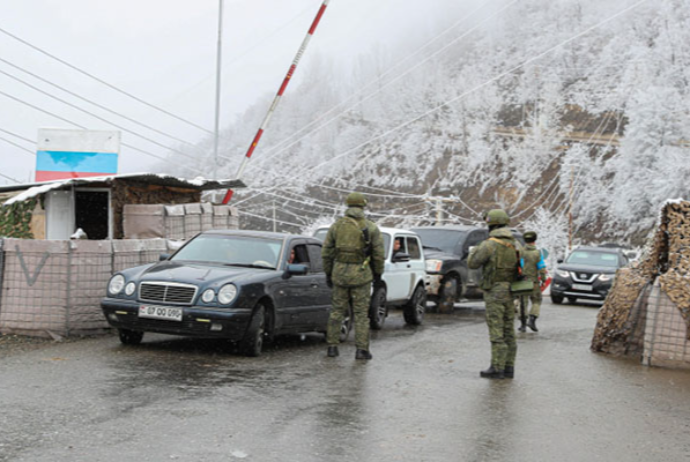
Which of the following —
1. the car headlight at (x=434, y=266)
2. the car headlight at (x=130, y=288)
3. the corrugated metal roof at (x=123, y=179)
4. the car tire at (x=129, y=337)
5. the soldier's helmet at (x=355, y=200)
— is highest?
the corrugated metal roof at (x=123, y=179)

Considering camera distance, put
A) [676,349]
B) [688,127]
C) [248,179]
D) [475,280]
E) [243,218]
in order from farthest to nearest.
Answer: [248,179]
[243,218]
[688,127]
[475,280]
[676,349]

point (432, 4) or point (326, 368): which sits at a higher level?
point (432, 4)

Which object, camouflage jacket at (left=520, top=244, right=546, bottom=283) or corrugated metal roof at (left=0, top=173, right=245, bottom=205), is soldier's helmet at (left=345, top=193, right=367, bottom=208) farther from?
corrugated metal roof at (left=0, top=173, right=245, bottom=205)

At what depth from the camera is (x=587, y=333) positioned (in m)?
15.8

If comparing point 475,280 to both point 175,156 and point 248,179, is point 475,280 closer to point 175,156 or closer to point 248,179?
point 248,179

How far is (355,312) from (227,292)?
159 centimetres

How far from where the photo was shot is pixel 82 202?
16.9 meters

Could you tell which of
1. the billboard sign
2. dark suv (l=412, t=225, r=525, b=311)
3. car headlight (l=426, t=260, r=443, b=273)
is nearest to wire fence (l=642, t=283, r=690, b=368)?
dark suv (l=412, t=225, r=525, b=311)

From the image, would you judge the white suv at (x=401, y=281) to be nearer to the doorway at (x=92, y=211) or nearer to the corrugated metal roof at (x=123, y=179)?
the corrugated metal roof at (x=123, y=179)

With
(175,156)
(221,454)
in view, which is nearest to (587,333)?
(221,454)

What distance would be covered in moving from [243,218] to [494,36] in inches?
2875

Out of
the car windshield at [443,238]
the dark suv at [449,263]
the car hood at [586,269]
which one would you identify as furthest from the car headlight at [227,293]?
the car hood at [586,269]

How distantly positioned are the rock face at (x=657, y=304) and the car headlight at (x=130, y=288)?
6245mm

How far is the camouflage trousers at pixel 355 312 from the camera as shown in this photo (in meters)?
10.4
